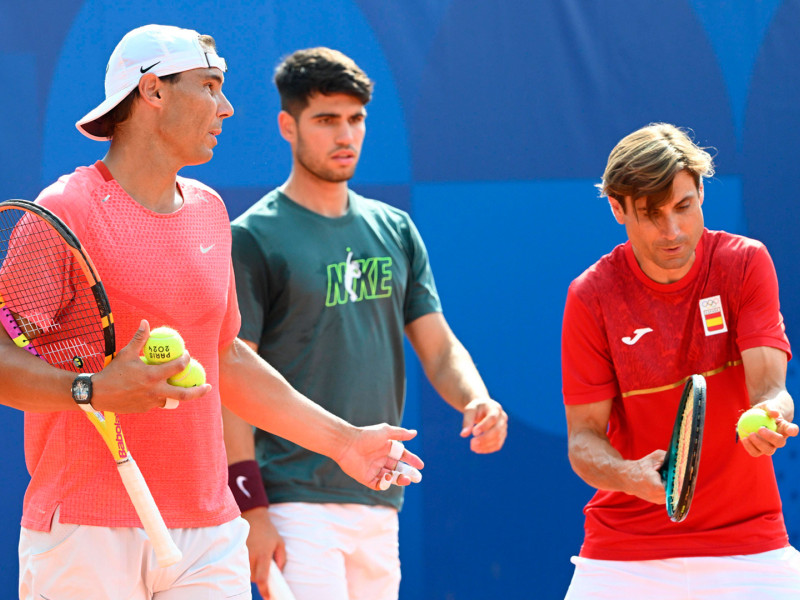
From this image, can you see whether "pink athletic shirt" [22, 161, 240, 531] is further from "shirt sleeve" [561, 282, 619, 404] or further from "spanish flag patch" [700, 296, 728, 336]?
"spanish flag patch" [700, 296, 728, 336]

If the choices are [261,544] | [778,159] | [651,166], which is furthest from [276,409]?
[778,159]

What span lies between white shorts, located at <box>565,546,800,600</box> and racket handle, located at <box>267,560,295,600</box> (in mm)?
875

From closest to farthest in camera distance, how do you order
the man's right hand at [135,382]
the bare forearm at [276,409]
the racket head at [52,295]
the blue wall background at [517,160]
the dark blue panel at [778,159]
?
1. the man's right hand at [135,382]
2. the racket head at [52,295]
3. the bare forearm at [276,409]
4. the blue wall background at [517,160]
5. the dark blue panel at [778,159]

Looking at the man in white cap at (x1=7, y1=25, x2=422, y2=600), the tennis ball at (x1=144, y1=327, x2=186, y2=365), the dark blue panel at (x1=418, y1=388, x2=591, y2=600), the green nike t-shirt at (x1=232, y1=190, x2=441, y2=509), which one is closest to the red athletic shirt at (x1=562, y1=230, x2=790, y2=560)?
the green nike t-shirt at (x1=232, y1=190, x2=441, y2=509)

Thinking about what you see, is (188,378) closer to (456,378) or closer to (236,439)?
(236,439)

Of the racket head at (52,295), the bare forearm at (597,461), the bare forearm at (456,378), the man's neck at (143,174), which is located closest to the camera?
the racket head at (52,295)

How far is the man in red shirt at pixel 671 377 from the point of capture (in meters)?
2.95

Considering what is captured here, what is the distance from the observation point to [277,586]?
10.7ft

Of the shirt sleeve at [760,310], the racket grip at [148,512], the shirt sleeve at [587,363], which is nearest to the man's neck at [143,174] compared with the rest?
the racket grip at [148,512]

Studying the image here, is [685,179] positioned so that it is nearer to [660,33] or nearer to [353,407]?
[353,407]

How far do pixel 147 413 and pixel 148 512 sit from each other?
0.27m

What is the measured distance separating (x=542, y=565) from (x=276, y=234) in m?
1.95

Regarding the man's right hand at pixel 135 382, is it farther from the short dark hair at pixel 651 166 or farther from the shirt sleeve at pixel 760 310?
the shirt sleeve at pixel 760 310

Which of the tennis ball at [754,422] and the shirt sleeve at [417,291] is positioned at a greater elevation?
the shirt sleeve at [417,291]
